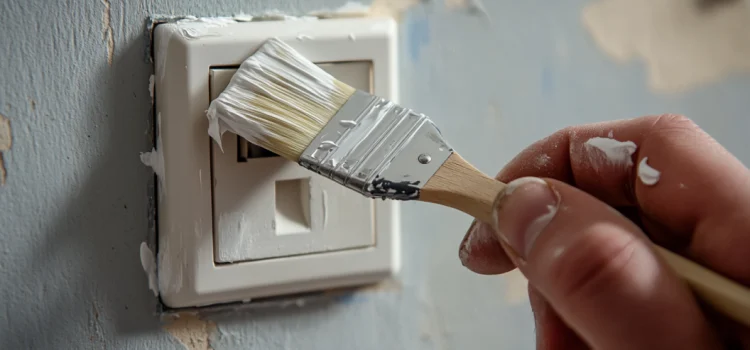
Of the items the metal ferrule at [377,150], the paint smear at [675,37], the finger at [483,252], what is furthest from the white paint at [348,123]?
the paint smear at [675,37]

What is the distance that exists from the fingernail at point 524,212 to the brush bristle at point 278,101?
113mm

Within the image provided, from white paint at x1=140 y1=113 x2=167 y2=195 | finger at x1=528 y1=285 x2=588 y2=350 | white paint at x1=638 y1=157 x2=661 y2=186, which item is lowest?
finger at x1=528 y1=285 x2=588 y2=350

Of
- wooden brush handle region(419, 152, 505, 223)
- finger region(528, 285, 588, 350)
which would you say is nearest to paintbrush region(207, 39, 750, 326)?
wooden brush handle region(419, 152, 505, 223)

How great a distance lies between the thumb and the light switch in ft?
0.46

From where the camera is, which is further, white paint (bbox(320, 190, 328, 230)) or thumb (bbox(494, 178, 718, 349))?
white paint (bbox(320, 190, 328, 230))

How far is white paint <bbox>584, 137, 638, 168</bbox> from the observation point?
41cm

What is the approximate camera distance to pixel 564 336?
1.40 ft

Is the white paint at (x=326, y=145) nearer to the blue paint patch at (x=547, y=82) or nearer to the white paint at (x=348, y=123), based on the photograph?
the white paint at (x=348, y=123)

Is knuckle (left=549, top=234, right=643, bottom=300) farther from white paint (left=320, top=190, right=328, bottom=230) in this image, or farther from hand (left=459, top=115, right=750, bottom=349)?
white paint (left=320, top=190, right=328, bottom=230)

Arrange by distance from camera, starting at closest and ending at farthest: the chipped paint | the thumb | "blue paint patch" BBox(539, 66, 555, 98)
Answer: the thumb, the chipped paint, "blue paint patch" BBox(539, 66, 555, 98)

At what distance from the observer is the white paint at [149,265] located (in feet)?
1.38

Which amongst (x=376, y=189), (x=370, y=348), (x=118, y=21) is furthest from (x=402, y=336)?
(x=118, y=21)

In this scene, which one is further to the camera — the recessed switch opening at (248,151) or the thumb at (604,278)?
the recessed switch opening at (248,151)

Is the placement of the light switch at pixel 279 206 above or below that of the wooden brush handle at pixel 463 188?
below
